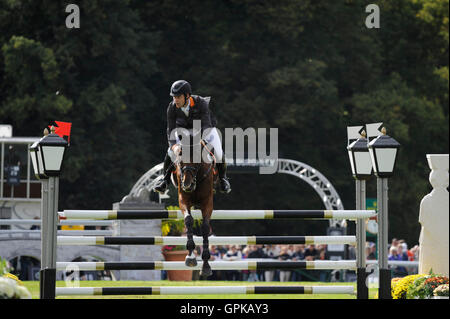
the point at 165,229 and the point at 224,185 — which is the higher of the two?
the point at 224,185

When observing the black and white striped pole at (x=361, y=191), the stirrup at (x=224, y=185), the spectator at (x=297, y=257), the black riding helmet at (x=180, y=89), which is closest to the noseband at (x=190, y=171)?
the stirrup at (x=224, y=185)

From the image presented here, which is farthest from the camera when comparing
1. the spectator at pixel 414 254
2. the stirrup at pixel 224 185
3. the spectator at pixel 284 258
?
the spectator at pixel 414 254

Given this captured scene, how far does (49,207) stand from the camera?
11039 millimetres

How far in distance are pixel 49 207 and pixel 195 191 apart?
5.79 ft

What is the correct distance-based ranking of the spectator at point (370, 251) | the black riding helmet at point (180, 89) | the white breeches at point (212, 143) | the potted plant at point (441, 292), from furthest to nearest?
the spectator at point (370, 251) < the white breeches at point (212, 143) < the black riding helmet at point (180, 89) < the potted plant at point (441, 292)

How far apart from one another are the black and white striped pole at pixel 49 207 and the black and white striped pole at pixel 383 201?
3.86 m

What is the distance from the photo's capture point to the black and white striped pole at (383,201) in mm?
11559

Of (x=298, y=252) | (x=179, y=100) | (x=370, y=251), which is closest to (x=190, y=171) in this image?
(x=179, y=100)

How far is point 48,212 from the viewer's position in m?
11.1

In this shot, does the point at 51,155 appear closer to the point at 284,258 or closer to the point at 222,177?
the point at 222,177

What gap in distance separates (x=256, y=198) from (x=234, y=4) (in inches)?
395

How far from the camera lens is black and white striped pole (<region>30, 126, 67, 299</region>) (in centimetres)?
1091

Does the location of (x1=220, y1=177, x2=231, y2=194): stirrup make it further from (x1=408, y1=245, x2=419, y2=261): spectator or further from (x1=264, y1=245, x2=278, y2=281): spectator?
(x1=408, y1=245, x2=419, y2=261): spectator

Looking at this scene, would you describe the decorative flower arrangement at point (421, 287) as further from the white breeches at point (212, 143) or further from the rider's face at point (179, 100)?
the rider's face at point (179, 100)
